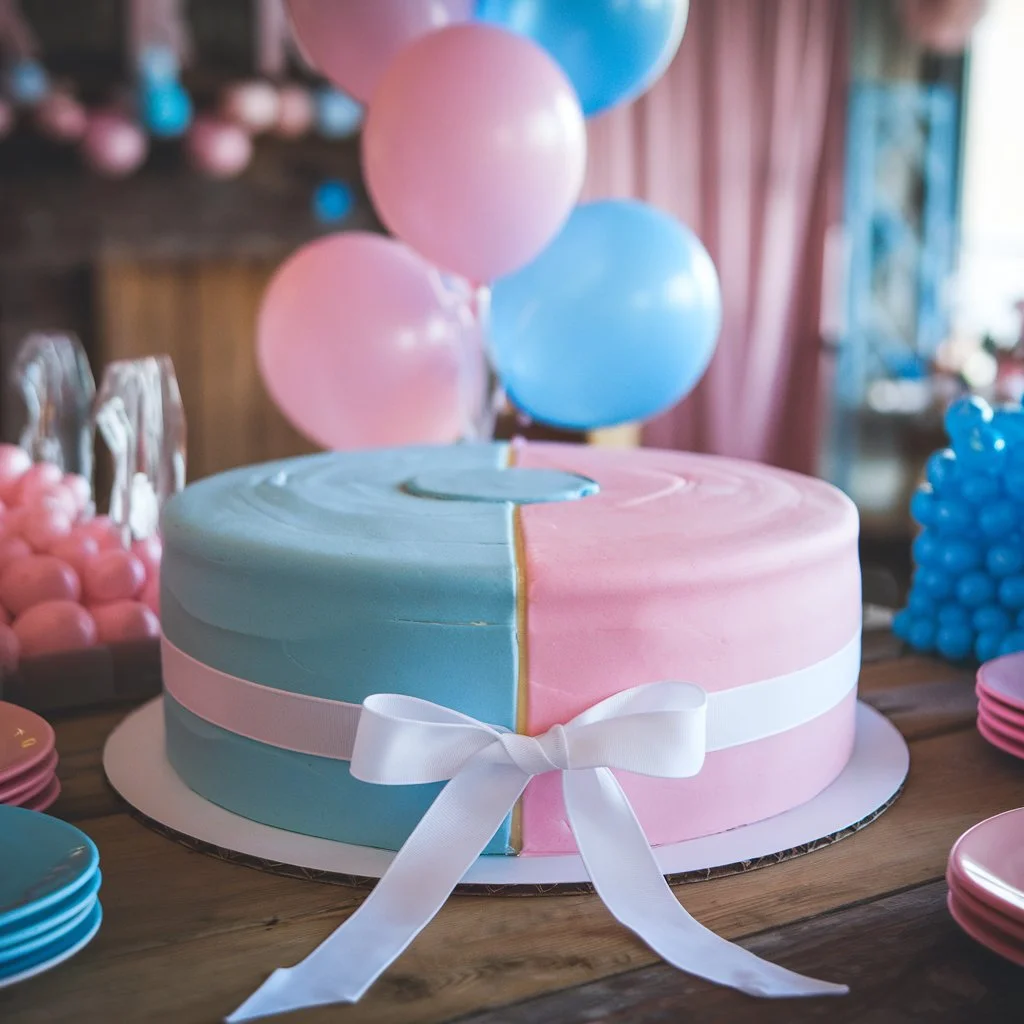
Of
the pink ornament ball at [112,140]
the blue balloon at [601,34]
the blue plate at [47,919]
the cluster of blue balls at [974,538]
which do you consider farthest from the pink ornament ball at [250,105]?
the blue plate at [47,919]

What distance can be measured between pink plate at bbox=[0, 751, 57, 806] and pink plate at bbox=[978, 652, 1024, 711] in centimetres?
88

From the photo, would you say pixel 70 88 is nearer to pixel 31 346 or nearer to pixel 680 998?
pixel 31 346

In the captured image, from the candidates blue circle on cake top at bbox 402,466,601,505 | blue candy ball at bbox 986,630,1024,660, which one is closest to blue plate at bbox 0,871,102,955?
blue circle on cake top at bbox 402,466,601,505

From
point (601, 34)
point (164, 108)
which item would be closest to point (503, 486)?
point (601, 34)

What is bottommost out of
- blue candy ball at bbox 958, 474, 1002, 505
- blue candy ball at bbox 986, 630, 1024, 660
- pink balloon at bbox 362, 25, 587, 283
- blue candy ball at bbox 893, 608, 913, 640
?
blue candy ball at bbox 893, 608, 913, 640

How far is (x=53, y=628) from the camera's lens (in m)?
1.33

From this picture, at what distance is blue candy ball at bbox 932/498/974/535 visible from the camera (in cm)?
143

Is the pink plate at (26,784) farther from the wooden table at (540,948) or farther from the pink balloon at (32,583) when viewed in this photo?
the pink balloon at (32,583)

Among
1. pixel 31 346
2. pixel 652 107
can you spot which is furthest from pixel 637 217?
pixel 652 107

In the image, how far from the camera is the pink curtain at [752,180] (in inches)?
176

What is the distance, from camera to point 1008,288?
5.02m

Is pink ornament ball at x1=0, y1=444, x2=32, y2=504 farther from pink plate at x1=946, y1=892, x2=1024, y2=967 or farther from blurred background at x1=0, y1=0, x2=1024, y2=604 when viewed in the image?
blurred background at x1=0, y1=0, x2=1024, y2=604

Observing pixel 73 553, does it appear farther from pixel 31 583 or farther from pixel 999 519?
pixel 999 519

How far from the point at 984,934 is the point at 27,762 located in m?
0.75
